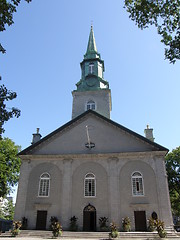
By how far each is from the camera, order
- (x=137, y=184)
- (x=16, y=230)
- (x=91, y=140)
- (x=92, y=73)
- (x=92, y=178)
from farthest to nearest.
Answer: (x=92, y=73), (x=91, y=140), (x=92, y=178), (x=137, y=184), (x=16, y=230)

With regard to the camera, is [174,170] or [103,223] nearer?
[103,223]

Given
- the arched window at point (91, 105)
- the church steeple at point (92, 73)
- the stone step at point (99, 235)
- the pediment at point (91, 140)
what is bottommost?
the stone step at point (99, 235)

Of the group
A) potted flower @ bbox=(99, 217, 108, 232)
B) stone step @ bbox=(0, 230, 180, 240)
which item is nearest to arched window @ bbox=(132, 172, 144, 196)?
potted flower @ bbox=(99, 217, 108, 232)

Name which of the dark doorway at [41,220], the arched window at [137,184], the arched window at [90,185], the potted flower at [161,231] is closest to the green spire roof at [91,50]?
the arched window at [90,185]

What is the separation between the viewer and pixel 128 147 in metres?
21.8

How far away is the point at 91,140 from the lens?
22.6 metres

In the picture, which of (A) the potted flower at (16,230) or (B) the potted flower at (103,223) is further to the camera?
(B) the potted flower at (103,223)

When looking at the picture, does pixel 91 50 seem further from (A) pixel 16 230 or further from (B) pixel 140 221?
(A) pixel 16 230

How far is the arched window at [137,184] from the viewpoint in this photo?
786 inches

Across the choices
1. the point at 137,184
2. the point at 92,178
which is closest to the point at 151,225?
the point at 137,184

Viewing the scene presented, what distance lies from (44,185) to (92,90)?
43.9 ft

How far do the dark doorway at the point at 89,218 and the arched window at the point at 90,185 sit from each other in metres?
1.05

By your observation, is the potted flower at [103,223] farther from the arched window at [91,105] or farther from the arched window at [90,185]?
the arched window at [91,105]

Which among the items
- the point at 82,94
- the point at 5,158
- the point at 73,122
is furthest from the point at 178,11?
the point at 5,158
